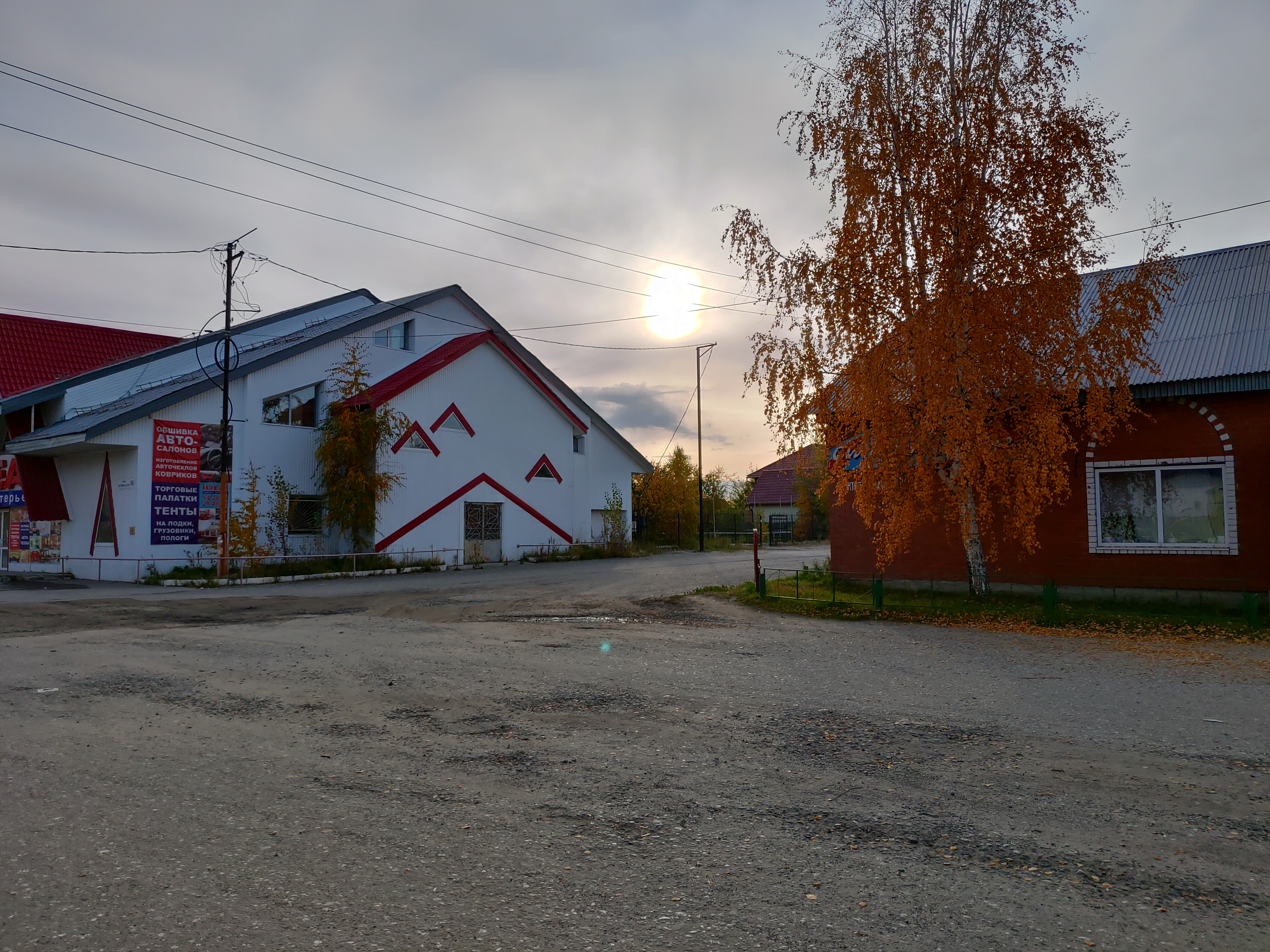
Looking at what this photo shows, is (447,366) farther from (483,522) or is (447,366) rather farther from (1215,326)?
(1215,326)

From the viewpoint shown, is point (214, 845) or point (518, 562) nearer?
point (214, 845)

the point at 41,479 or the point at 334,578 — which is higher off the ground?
the point at 41,479

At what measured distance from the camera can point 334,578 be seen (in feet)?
85.5

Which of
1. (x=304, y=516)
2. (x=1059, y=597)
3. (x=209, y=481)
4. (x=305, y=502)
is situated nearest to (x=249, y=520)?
(x=209, y=481)

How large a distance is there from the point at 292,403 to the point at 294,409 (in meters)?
0.21

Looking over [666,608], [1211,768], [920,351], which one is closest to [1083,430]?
[920,351]

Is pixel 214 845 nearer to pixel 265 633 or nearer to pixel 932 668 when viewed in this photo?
pixel 932 668

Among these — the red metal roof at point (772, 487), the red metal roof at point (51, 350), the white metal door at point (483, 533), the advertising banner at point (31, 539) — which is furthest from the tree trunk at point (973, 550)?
the red metal roof at point (772, 487)

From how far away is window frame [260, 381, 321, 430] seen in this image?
28.5 meters

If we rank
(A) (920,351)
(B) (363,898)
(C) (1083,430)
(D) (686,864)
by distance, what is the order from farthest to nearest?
(C) (1083,430) < (A) (920,351) < (D) (686,864) < (B) (363,898)

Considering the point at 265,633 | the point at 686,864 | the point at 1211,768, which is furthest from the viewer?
the point at 265,633

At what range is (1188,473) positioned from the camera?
1574 cm

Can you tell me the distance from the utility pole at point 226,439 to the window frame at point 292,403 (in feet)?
9.79

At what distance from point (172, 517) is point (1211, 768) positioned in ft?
86.7
